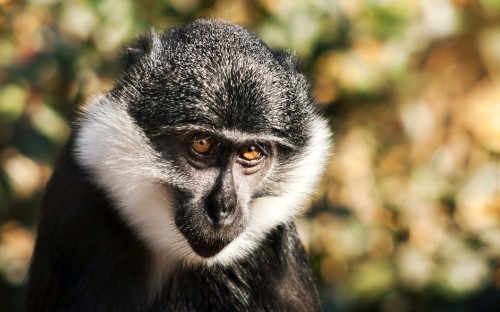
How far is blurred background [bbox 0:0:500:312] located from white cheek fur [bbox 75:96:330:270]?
1417 mm

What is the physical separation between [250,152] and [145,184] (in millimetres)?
445

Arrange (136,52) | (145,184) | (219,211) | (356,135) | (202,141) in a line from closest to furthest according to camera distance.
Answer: (219,211)
(202,141)
(145,184)
(136,52)
(356,135)

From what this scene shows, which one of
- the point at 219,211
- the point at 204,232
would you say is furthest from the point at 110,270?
the point at 219,211

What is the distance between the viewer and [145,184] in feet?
12.3

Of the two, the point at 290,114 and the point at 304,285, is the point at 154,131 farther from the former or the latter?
the point at 304,285

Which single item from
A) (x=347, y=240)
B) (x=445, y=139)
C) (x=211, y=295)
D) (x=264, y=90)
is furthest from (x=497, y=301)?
(x=264, y=90)

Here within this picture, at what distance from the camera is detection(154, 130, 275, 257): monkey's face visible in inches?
141

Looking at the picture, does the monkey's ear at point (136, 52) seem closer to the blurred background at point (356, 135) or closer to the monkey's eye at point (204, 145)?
the monkey's eye at point (204, 145)

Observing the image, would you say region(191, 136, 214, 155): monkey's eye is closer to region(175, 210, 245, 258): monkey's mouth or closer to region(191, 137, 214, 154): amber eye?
region(191, 137, 214, 154): amber eye

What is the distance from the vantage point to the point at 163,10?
572 centimetres

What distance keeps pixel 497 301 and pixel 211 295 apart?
2.51m

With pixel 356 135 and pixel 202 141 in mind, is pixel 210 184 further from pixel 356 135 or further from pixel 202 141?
pixel 356 135

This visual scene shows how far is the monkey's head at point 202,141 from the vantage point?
3629 mm

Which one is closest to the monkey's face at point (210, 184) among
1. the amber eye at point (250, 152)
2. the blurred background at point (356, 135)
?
the amber eye at point (250, 152)
